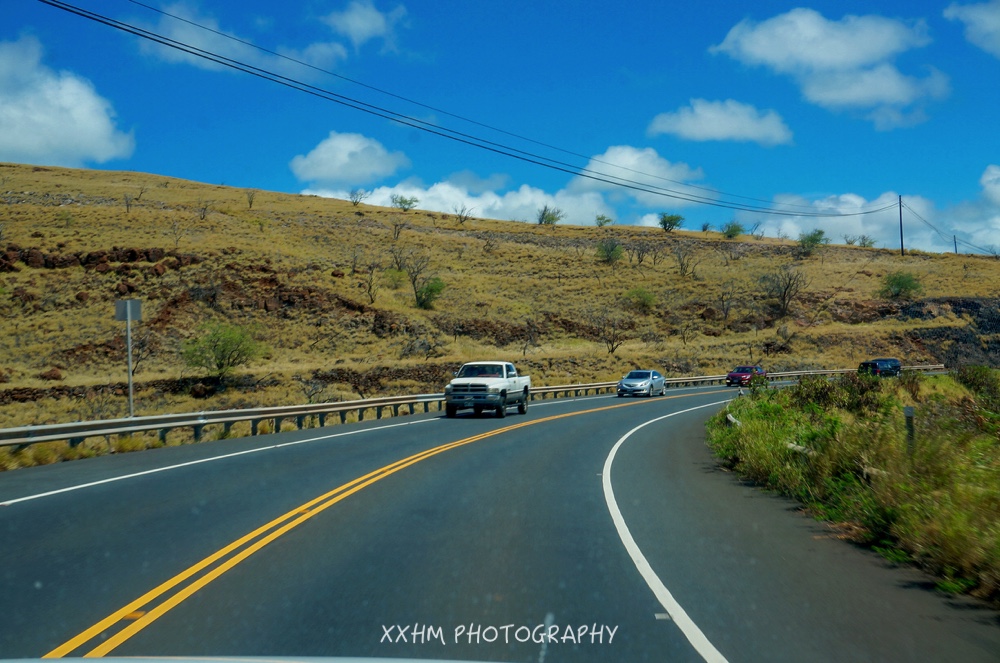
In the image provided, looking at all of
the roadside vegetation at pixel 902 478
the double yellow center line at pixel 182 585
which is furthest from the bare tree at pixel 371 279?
the double yellow center line at pixel 182 585

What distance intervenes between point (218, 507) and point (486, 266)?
261ft

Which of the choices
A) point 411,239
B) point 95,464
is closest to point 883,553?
point 95,464

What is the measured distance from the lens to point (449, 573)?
23.7 feet

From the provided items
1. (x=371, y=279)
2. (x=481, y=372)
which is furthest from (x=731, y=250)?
(x=481, y=372)

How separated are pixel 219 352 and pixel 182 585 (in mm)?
43482

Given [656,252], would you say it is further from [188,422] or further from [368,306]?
[188,422]

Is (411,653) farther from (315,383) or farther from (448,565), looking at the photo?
(315,383)

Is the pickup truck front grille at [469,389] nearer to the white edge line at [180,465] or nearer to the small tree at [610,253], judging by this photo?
the white edge line at [180,465]

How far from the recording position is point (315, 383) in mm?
48906

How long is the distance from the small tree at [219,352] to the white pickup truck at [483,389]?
23712 millimetres

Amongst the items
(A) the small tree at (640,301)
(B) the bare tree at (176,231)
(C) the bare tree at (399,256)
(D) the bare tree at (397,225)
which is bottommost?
(A) the small tree at (640,301)

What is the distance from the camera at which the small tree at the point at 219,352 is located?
4797cm

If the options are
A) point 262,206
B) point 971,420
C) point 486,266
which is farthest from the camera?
point 262,206

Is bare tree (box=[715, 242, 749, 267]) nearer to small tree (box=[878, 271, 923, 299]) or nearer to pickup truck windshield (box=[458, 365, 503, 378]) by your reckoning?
small tree (box=[878, 271, 923, 299])
